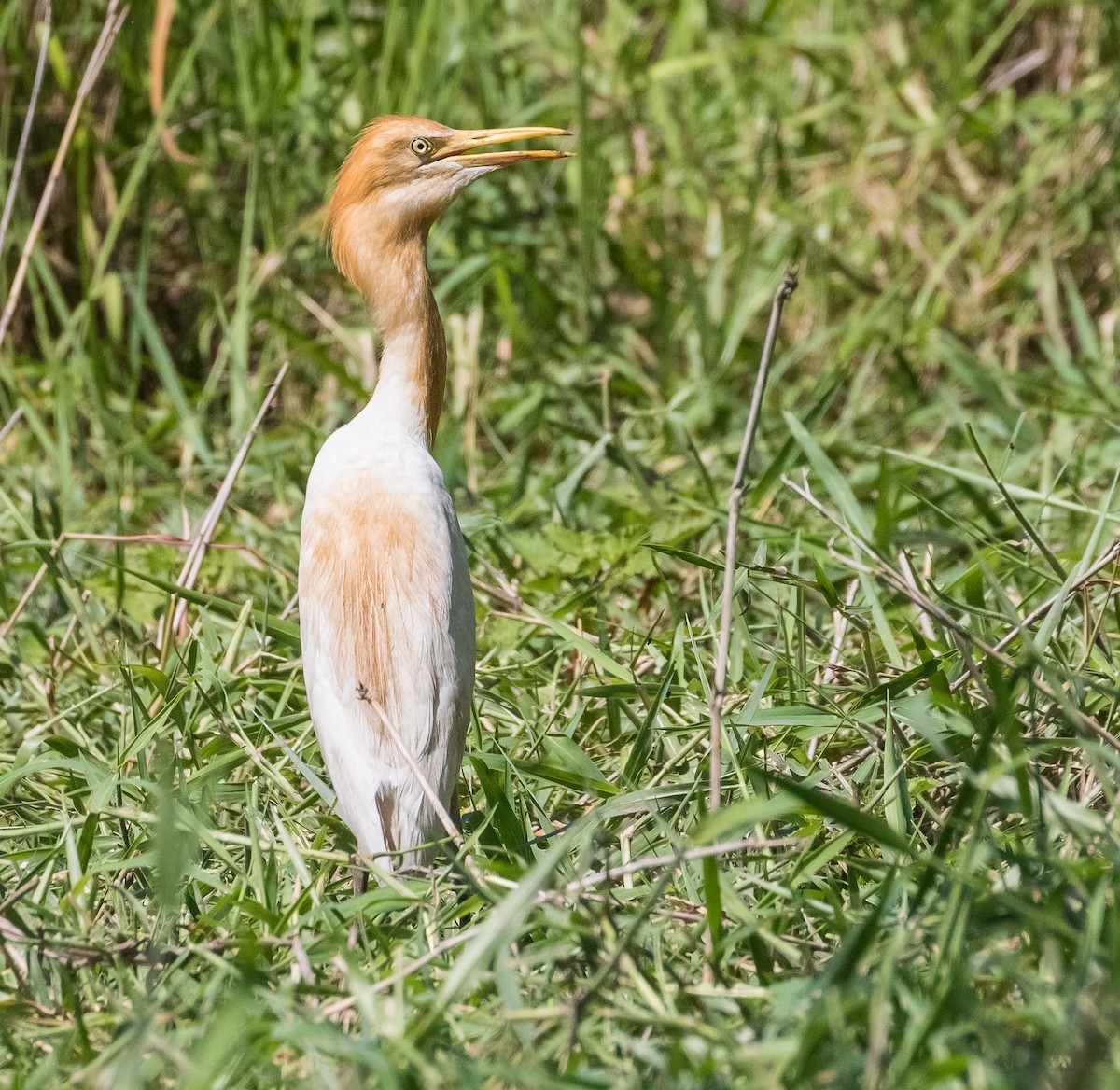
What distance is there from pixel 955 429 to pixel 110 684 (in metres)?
2.41

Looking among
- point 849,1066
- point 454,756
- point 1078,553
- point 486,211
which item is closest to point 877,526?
point 1078,553

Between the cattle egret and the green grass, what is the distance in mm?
113

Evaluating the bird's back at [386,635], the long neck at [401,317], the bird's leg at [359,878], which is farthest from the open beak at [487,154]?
the bird's leg at [359,878]

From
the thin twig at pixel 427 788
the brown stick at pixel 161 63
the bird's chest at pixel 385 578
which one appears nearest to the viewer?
the thin twig at pixel 427 788

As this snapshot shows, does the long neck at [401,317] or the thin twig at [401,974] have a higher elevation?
the long neck at [401,317]

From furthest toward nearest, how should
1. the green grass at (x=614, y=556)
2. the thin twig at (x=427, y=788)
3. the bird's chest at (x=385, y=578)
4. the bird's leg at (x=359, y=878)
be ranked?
the bird's chest at (x=385, y=578)
the bird's leg at (x=359, y=878)
the thin twig at (x=427, y=788)
the green grass at (x=614, y=556)

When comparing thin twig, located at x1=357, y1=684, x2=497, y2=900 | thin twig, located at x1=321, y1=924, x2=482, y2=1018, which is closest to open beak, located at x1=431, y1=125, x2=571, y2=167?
thin twig, located at x1=357, y1=684, x2=497, y2=900

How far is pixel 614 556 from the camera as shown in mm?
2703

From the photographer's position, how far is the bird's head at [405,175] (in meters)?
2.27

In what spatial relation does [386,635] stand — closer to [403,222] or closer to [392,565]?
[392,565]

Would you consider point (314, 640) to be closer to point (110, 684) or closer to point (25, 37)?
point (110, 684)

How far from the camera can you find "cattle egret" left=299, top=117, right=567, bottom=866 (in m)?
1.93

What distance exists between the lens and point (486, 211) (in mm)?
4145

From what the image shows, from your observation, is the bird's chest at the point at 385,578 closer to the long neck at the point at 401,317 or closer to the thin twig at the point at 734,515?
the long neck at the point at 401,317
